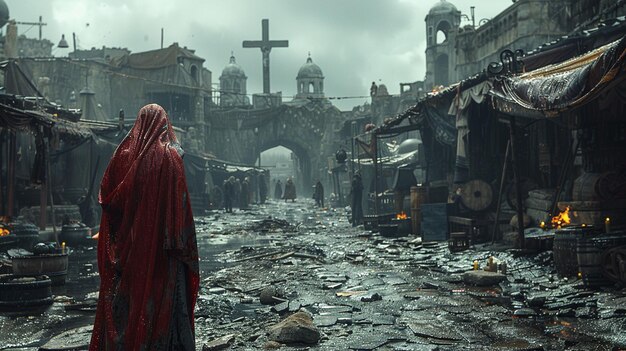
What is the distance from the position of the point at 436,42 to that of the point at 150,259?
5314 cm

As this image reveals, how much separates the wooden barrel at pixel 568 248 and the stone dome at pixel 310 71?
70445 mm

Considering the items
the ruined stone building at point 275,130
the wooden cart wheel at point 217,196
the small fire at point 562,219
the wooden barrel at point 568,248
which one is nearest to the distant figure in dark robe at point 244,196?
the wooden cart wheel at point 217,196

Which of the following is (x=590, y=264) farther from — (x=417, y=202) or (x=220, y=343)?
(x=417, y=202)

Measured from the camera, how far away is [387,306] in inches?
325

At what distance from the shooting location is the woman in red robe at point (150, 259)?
13.6 ft

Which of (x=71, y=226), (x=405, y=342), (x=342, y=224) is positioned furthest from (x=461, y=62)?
(x=405, y=342)

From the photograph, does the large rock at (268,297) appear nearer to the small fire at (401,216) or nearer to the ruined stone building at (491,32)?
the small fire at (401,216)

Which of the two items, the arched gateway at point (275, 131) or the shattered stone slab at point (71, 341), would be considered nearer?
the shattered stone slab at point (71, 341)

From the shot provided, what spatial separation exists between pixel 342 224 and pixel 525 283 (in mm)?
16649

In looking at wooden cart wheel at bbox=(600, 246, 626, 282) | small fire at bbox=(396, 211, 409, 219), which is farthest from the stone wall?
wooden cart wheel at bbox=(600, 246, 626, 282)

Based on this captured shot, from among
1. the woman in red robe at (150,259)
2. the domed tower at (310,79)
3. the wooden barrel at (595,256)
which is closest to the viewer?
the woman in red robe at (150,259)

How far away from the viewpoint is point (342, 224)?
25.8m

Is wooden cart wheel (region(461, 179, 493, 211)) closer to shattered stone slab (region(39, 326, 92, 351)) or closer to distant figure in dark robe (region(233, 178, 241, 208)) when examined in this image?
shattered stone slab (region(39, 326, 92, 351))

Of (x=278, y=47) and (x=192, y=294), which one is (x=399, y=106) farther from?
(x=192, y=294)
